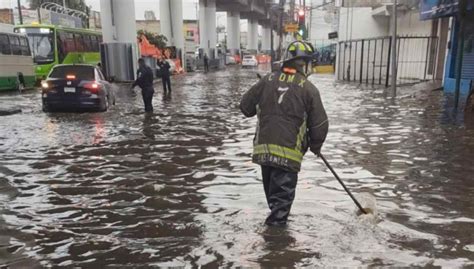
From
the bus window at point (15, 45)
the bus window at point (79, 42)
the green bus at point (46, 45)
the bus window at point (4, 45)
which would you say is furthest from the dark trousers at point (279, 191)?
the bus window at point (79, 42)

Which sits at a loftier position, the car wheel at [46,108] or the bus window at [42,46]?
the bus window at [42,46]

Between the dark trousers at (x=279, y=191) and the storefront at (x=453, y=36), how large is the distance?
13.0 metres

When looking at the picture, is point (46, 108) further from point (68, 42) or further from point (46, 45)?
point (68, 42)

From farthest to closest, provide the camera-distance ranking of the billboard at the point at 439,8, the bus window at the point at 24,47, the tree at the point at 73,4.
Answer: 1. the tree at the point at 73,4
2. the bus window at the point at 24,47
3. the billboard at the point at 439,8

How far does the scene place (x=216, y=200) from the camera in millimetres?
6047

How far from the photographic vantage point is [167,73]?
22.3 meters

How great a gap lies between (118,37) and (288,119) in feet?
93.3

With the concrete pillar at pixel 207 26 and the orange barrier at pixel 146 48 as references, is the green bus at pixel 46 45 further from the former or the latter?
the concrete pillar at pixel 207 26

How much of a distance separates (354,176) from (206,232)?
3.04m

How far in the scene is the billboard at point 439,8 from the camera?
53.1 feet

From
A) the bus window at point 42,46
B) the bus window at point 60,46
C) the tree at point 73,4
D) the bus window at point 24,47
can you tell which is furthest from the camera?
the tree at point 73,4

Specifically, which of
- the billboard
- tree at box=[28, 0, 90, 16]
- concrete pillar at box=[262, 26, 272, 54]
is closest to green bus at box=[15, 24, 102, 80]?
the billboard

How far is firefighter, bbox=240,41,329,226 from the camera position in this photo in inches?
182

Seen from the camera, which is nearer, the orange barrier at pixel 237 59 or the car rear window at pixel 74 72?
the car rear window at pixel 74 72
